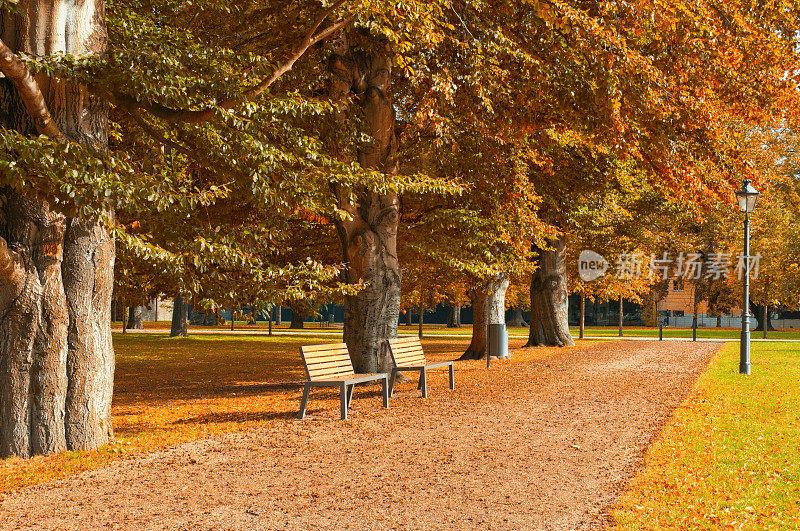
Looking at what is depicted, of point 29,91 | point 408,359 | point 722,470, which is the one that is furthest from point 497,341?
point 29,91

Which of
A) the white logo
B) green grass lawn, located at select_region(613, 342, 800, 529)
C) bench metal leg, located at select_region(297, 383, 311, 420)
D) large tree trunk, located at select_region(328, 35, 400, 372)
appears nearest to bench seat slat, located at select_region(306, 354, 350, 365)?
bench metal leg, located at select_region(297, 383, 311, 420)

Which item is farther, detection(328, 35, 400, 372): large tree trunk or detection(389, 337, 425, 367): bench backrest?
detection(328, 35, 400, 372): large tree trunk

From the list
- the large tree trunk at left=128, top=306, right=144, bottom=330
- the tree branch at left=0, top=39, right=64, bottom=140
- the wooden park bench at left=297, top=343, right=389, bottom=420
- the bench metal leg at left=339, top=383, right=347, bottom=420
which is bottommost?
the large tree trunk at left=128, top=306, right=144, bottom=330

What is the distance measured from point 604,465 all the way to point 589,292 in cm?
2597

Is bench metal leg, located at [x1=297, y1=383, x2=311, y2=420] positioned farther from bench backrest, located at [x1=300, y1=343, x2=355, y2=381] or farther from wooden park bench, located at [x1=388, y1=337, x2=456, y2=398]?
wooden park bench, located at [x1=388, y1=337, x2=456, y2=398]

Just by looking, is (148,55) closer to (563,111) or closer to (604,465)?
(604,465)

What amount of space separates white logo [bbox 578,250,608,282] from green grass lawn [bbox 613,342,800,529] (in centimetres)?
1622

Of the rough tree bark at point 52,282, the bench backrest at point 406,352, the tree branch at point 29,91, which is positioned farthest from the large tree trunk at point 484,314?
the tree branch at point 29,91

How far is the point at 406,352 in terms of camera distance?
1175 cm

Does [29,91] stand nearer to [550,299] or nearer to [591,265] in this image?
[550,299]

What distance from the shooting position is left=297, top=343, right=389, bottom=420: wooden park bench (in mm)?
9305

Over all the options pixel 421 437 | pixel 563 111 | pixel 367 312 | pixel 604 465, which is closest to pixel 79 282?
pixel 421 437

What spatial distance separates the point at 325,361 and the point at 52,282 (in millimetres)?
3840

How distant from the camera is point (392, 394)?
1166 centimetres
